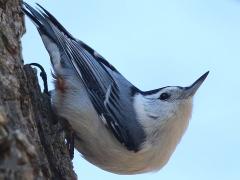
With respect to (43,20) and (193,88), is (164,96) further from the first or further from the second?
(43,20)

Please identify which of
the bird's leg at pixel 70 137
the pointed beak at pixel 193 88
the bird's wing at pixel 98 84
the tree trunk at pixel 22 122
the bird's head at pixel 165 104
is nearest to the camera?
the tree trunk at pixel 22 122

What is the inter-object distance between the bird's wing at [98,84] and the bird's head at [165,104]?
8 cm

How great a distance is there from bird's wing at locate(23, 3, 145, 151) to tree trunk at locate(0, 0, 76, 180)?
23cm

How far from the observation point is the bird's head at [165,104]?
318 cm

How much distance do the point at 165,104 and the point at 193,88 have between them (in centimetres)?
18

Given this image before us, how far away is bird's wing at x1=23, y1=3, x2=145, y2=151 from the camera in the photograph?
9.84ft

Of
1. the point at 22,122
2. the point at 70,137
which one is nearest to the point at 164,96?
the point at 70,137

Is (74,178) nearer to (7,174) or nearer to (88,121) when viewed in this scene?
(88,121)

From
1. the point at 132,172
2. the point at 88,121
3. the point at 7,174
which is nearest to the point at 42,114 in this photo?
the point at 88,121

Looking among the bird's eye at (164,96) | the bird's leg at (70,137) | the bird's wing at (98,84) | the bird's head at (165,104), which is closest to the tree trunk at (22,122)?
the bird's leg at (70,137)

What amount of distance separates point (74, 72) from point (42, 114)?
46 cm

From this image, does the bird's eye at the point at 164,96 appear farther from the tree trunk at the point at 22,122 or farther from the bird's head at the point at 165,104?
the tree trunk at the point at 22,122

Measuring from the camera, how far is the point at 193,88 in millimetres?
3336

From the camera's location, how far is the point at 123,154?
2.98 meters
